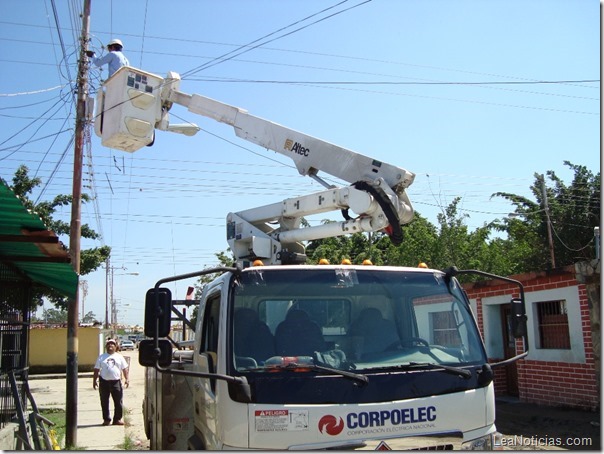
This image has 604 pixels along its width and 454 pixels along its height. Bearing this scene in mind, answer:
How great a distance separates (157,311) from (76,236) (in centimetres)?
784

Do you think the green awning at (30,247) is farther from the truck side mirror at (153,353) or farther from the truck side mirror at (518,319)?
the truck side mirror at (518,319)

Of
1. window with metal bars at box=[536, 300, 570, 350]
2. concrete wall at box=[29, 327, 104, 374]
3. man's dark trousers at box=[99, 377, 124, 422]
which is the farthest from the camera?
concrete wall at box=[29, 327, 104, 374]

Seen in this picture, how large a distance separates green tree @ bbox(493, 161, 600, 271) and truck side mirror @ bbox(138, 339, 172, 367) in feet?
93.1

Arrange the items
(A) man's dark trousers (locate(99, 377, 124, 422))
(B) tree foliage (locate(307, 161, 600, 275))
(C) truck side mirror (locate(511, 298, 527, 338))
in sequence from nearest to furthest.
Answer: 1. (C) truck side mirror (locate(511, 298, 527, 338))
2. (A) man's dark trousers (locate(99, 377, 124, 422))
3. (B) tree foliage (locate(307, 161, 600, 275))

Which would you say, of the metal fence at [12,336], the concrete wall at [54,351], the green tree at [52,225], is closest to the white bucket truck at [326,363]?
the metal fence at [12,336]

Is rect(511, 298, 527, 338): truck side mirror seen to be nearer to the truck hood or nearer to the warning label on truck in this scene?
the truck hood

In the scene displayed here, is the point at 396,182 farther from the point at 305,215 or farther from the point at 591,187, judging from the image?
the point at 591,187

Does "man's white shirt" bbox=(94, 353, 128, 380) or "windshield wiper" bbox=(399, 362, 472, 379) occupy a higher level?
"windshield wiper" bbox=(399, 362, 472, 379)

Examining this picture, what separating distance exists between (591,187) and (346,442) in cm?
2978

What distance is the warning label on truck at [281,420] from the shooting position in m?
3.73

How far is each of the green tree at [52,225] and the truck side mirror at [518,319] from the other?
14.4 m

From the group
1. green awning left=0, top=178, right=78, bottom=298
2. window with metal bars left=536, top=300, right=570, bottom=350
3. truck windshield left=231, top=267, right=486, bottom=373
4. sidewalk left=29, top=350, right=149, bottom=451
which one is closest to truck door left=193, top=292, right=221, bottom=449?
truck windshield left=231, top=267, right=486, bottom=373

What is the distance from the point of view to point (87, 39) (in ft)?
39.7

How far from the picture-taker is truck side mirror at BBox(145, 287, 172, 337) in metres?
3.95
